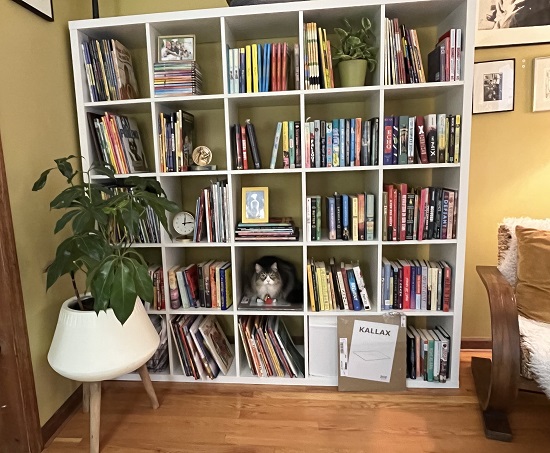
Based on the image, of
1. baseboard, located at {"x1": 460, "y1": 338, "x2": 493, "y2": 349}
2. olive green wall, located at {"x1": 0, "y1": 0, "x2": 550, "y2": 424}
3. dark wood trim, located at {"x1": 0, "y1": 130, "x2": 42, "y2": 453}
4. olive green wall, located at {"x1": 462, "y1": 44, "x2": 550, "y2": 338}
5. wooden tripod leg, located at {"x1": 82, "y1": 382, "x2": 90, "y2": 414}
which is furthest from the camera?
baseboard, located at {"x1": 460, "y1": 338, "x2": 493, "y2": 349}

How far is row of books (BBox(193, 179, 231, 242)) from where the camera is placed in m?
1.79

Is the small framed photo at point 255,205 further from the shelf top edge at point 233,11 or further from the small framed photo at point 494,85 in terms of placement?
the small framed photo at point 494,85

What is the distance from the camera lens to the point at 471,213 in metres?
2.06

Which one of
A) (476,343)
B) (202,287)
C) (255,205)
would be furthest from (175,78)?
(476,343)

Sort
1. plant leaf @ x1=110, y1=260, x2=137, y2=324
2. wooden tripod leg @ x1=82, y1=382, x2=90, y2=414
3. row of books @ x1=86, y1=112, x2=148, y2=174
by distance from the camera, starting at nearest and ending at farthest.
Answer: plant leaf @ x1=110, y1=260, x2=137, y2=324
wooden tripod leg @ x1=82, y1=382, x2=90, y2=414
row of books @ x1=86, y1=112, x2=148, y2=174

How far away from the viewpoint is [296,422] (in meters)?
1.62

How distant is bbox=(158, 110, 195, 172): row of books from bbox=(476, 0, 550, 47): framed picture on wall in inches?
60.5

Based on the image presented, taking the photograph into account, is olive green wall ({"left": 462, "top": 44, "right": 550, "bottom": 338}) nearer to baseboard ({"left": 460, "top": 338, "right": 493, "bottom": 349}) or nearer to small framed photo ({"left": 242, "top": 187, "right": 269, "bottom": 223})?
baseboard ({"left": 460, "top": 338, "right": 493, "bottom": 349})

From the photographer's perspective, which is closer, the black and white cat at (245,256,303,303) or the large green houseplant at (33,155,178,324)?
the large green houseplant at (33,155,178,324)

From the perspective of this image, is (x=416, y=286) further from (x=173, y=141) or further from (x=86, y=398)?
(x=86, y=398)

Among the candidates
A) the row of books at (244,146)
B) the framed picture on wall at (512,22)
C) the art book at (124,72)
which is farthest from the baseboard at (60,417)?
the framed picture on wall at (512,22)

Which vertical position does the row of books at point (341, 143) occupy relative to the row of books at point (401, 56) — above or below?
below

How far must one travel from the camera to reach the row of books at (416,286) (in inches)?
69.9

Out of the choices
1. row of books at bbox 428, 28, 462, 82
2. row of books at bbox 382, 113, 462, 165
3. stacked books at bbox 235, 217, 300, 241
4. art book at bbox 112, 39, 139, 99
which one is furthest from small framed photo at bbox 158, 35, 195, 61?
row of books at bbox 428, 28, 462, 82
